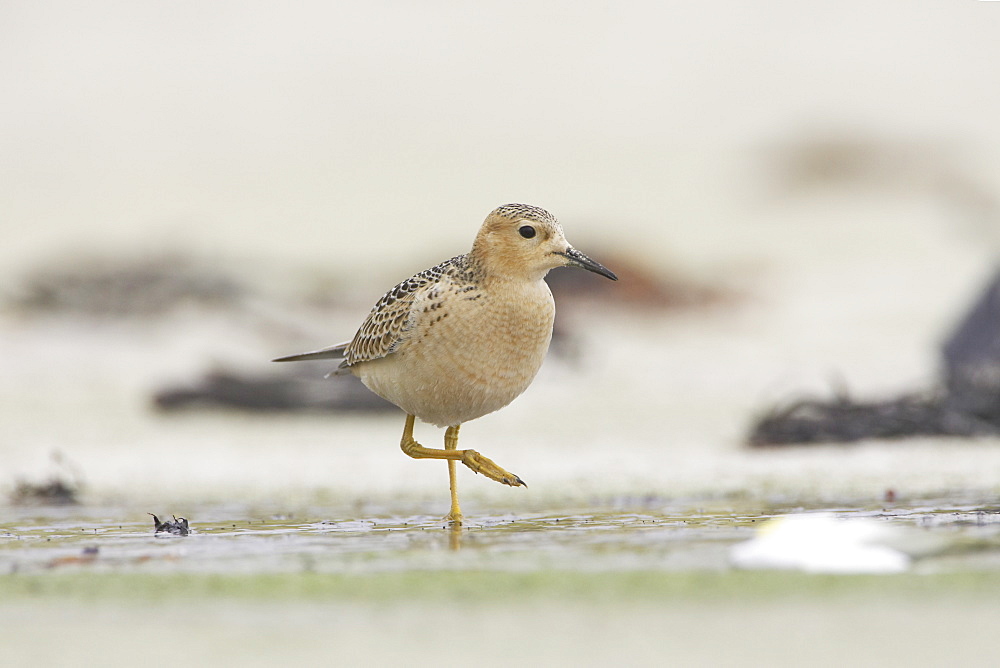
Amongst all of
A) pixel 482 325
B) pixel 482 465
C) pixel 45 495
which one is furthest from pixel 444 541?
pixel 45 495

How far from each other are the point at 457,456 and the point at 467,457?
0.25ft

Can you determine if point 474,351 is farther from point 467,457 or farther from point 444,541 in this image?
point 444,541

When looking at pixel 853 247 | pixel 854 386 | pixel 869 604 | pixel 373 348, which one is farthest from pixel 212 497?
pixel 853 247

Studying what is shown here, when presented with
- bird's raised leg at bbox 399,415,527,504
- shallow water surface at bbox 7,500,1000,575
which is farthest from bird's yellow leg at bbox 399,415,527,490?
shallow water surface at bbox 7,500,1000,575

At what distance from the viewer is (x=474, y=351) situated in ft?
23.3

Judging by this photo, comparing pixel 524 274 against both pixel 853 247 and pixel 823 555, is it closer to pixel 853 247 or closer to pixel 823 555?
pixel 823 555

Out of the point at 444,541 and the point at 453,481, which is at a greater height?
the point at 453,481

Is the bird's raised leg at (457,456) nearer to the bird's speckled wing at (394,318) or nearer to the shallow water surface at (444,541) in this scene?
the shallow water surface at (444,541)

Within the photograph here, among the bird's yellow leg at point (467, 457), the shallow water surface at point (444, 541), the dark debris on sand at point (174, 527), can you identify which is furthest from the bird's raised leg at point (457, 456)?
the dark debris on sand at point (174, 527)

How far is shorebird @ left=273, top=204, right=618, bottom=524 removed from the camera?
7121mm

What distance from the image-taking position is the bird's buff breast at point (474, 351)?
711 centimetres

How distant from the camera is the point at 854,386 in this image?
12.8m

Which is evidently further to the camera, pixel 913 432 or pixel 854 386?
pixel 854 386

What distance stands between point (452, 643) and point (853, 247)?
51.1ft
